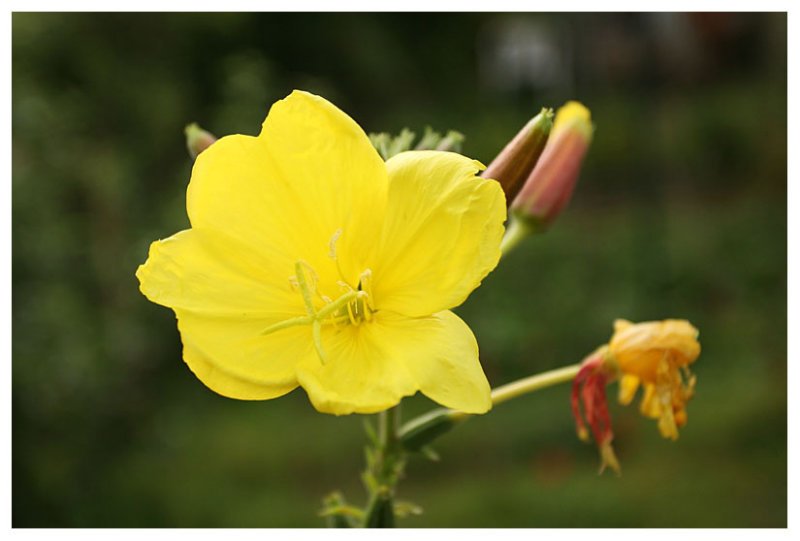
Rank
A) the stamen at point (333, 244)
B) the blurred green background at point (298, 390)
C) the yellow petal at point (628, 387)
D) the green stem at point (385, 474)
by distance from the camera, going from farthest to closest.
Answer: the blurred green background at point (298, 390), the yellow petal at point (628, 387), the green stem at point (385, 474), the stamen at point (333, 244)

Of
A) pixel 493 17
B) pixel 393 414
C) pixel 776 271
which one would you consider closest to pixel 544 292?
pixel 776 271

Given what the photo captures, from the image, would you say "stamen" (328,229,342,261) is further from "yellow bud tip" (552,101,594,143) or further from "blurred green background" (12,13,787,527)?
"blurred green background" (12,13,787,527)

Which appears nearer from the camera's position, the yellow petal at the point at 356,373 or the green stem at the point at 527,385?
the yellow petal at the point at 356,373

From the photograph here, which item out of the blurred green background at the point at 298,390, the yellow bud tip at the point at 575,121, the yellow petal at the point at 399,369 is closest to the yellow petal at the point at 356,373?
the yellow petal at the point at 399,369

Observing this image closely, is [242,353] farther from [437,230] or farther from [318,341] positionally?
[437,230]

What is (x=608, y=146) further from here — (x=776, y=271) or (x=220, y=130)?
(x=220, y=130)

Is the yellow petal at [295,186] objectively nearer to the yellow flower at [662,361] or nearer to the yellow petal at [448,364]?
the yellow petal at [448,364]

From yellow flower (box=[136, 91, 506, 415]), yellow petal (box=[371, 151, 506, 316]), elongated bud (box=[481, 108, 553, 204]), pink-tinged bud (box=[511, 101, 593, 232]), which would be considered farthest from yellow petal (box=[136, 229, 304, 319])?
pink-tinged bud (box=[511, 101, 593, 232])
